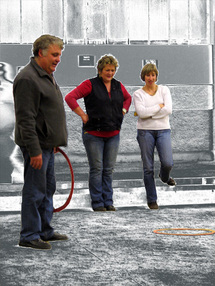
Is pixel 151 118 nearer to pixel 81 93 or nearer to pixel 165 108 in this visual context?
pixel 165 108

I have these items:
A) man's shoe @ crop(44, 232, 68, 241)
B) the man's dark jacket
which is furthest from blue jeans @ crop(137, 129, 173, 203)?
the man's dark jacket

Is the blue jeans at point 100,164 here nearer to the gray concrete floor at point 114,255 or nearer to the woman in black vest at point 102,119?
the woman in black vest at point 102,119

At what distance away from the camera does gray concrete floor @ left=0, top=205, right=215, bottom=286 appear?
3.98 m

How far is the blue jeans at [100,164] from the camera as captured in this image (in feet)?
20.7

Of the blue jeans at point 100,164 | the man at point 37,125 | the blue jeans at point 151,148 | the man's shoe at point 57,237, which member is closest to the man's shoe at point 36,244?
the man at point 37,125

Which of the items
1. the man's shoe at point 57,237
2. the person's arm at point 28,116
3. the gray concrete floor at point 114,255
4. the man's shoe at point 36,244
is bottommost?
the gray concrete floor at point 114,255

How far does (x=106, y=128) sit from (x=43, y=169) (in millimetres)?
1647

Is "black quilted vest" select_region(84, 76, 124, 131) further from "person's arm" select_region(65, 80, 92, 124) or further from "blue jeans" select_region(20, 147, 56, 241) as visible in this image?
"blue jeans" select_region(20, 147, 56, 241)

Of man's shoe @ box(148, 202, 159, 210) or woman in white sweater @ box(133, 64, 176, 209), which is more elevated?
woman in white sweater @ box(133, 64, 176, 209)

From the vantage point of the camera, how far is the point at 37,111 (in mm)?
4555

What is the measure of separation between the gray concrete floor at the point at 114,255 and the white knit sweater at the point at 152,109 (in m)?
0.93

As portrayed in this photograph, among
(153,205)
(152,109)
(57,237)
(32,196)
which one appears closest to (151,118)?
(152,109)

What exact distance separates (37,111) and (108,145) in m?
1.91

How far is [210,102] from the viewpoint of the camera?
9.08 meters
